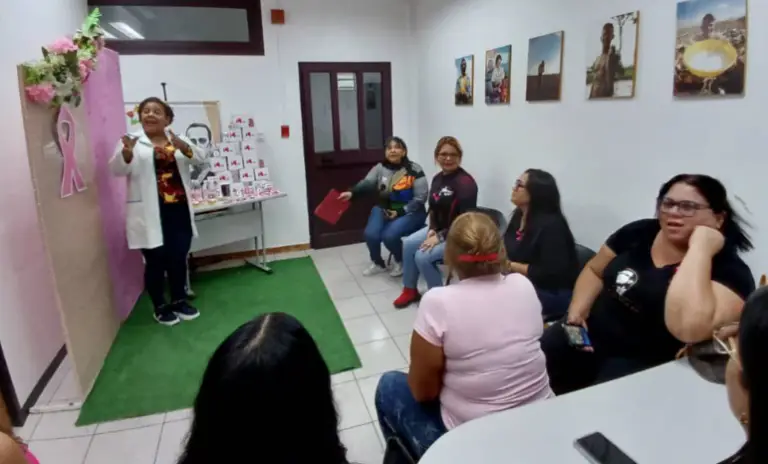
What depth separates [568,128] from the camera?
282cm

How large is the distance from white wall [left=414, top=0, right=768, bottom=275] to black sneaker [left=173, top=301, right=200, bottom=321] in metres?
2.36

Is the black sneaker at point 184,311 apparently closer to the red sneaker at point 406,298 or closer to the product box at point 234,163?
the product box at point 234,163

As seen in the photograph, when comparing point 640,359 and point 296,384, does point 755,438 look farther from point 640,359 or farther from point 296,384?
point 640,359

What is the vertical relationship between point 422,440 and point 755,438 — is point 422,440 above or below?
below

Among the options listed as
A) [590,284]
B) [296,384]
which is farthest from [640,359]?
[296,384]

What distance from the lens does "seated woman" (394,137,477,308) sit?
339 centimetres

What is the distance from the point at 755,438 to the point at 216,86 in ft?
14.7

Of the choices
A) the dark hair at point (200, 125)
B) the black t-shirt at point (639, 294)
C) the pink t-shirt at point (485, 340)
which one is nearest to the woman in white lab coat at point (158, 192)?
the dark hair at point (200, 125)

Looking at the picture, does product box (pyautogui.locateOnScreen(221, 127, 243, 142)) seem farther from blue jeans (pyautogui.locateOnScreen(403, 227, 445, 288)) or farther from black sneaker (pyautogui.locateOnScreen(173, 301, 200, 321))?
blue jeans (pyautogui.locateOnScreen(403, 227, 445, 288))

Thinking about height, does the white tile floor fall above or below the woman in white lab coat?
below

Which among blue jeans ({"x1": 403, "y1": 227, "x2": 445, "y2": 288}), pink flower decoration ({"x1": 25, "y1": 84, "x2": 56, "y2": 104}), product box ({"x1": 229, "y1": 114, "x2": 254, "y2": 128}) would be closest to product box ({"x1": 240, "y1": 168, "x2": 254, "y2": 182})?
product box ({"x1": 229, "y1": 114, "x2": 254, "y2": 128})

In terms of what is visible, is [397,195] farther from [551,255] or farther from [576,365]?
[576,365]

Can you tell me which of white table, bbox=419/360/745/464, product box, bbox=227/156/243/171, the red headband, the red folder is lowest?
white table, bbox=419/360/745/464

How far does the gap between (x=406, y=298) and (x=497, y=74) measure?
1.76 metres
